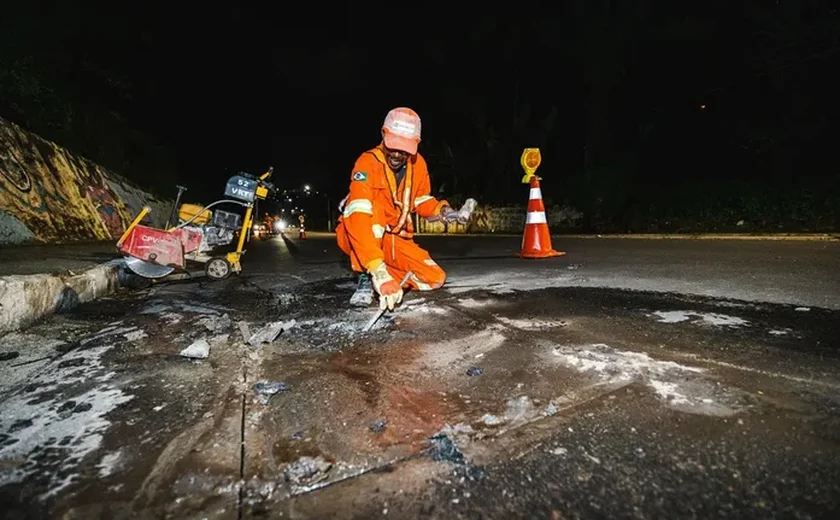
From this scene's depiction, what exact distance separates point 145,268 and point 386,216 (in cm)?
270

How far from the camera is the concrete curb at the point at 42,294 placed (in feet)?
8.76

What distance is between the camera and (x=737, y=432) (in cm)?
131

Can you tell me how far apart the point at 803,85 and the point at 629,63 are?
6.70 metres

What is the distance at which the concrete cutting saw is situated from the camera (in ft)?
14.5

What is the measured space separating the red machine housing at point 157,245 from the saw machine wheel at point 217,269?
41 cm

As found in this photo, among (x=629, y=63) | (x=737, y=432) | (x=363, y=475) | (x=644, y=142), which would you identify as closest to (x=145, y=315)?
(x=363, y=475)

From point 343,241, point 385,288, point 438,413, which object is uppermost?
point 343,241

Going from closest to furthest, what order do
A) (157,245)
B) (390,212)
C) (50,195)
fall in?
(390,212) → (157,245) → (50,195)

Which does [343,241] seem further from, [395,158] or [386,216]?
[395,158]

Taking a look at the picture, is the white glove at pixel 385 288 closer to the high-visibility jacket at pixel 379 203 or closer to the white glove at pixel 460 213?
the high-visibility jacket at pixel 379 203

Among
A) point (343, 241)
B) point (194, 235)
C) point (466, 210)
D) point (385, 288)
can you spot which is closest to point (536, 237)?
point (466, 210)

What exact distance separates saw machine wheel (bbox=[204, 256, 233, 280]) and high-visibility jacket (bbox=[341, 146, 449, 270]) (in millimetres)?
2409

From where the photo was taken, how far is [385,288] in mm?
2777

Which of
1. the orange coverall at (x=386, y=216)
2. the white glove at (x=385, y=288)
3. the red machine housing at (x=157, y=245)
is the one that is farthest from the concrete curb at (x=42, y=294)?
the white glove at (x=385, y=288)
